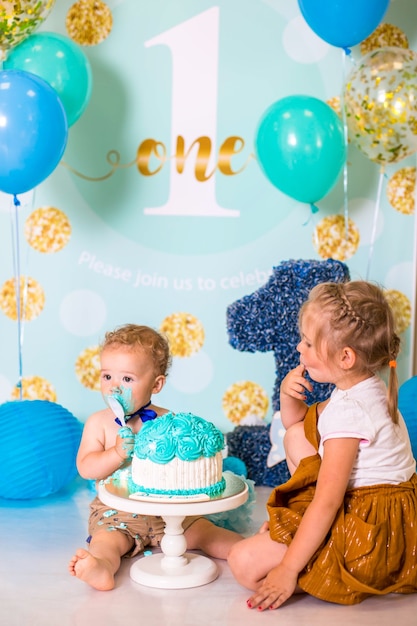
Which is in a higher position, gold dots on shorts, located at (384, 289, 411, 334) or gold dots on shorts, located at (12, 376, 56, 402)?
gold dots on shorts, located at (384, 289, 411, 334)

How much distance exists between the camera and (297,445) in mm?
2375

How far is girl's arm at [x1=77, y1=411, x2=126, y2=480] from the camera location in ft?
7.82

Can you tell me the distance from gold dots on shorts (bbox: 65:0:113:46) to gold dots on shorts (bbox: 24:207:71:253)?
0.74 metres

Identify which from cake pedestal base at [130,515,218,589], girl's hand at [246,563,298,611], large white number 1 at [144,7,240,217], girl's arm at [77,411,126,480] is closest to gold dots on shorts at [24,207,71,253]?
large white number 1 at [144,7,240,217]

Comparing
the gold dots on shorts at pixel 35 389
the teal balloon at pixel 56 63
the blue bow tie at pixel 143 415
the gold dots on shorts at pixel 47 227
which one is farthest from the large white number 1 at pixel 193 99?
the blue bow tie at pixel 143 415

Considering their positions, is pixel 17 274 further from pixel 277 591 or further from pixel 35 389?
pixel 277 591

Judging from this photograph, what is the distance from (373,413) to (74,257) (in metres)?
1.93

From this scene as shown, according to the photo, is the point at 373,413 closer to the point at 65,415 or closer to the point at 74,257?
the point at 65,415

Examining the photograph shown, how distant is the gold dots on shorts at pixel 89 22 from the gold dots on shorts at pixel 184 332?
123cm

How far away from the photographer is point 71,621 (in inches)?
78.4

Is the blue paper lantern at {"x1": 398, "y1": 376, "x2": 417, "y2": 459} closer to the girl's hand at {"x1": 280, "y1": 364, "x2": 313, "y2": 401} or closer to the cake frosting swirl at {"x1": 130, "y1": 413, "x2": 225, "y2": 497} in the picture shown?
the girl's hand at {"x1": 280, "y1": 364, "x2": 313, "y2": 401}

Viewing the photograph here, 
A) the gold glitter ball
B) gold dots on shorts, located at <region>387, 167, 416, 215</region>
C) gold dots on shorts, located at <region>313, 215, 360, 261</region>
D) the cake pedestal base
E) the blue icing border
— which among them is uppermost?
the gold glitter ball

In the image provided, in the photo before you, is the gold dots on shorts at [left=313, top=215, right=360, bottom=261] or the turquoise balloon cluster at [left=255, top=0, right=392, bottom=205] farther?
the gold dots on shorts at [left=313, top=215, right=360, bottom=261]

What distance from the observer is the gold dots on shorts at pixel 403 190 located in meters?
3.69
